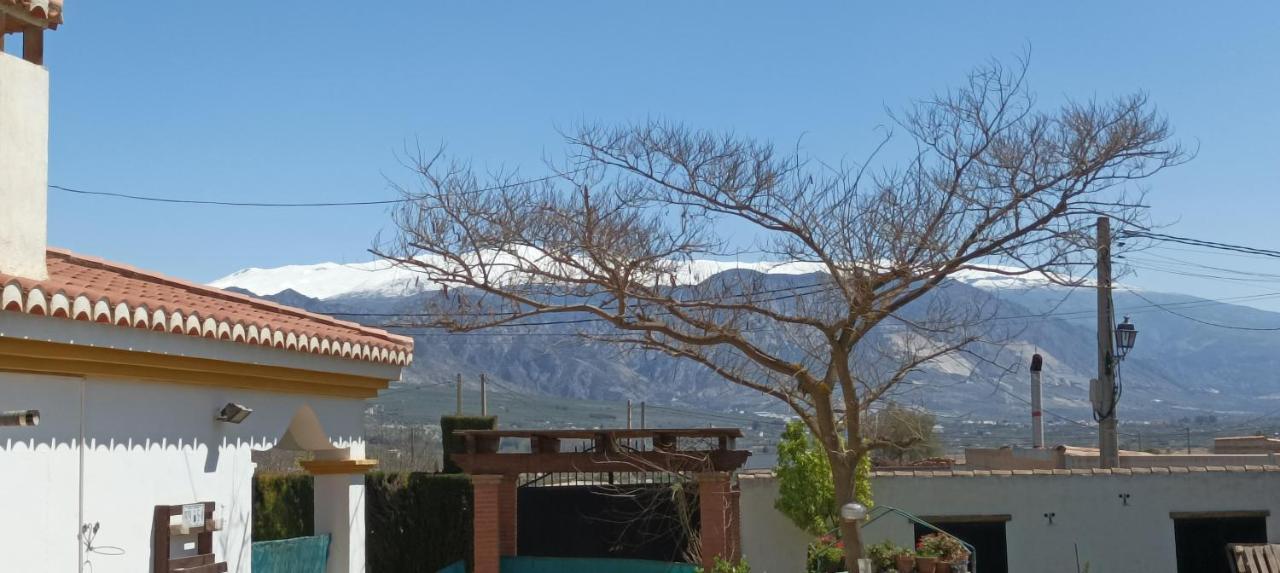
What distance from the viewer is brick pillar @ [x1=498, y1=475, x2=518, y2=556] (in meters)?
16.7

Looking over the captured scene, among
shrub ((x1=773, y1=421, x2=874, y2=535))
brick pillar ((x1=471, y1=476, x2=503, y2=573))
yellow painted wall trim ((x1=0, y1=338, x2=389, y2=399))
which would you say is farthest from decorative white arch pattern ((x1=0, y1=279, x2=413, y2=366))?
shrub ((x1=773, y1=421, x2=874, y2=535))

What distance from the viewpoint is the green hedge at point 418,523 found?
19828 millimetres

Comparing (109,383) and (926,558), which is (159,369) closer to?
(109,383)

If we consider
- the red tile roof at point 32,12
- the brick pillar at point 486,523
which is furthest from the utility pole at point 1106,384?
the red tile roof at point 32,12

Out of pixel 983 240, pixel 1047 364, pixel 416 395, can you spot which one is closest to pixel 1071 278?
pixel 983 240

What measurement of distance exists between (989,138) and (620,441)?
607cm

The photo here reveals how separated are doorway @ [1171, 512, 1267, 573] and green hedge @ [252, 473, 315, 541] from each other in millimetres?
12991

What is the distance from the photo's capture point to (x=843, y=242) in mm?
10852

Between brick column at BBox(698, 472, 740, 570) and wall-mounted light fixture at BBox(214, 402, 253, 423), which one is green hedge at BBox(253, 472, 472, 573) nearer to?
brick column at BBox(698, 472, 740, 570)

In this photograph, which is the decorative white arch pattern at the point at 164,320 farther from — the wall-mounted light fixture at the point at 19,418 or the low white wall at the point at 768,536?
the low white wall at the point at 768,536

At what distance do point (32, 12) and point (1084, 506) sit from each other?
13.6 metres

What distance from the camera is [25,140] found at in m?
6.50

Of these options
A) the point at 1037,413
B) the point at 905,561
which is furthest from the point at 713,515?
the point at 1037,413

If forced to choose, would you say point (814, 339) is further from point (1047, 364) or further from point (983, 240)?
point (1047, 364)
